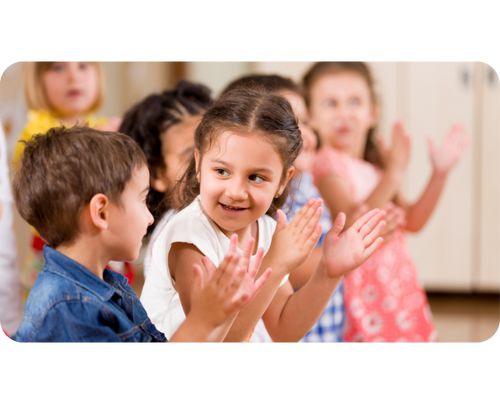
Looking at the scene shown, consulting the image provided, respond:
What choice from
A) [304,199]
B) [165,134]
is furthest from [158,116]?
[304,199]

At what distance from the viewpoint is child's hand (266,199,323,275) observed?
56 cm

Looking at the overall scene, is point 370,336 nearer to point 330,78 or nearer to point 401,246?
point 401,246

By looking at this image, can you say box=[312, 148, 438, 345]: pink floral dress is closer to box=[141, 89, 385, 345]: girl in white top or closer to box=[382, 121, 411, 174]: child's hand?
box=[382, 121, 411, 174]: child's hand

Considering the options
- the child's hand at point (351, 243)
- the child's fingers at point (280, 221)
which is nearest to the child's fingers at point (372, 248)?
the child's hand at point (351, 243)

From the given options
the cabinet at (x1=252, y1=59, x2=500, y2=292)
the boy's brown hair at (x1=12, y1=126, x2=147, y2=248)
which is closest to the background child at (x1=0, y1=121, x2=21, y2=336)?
the boy's brown hair at (x1=12, y1=126, x2=147, y2=248)

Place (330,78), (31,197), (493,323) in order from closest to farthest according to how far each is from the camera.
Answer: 1. (31,197)
2. (493,323)
3. (330,78)

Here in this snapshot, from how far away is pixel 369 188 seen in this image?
3.37 ft

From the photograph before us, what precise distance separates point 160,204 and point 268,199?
0.14 meters

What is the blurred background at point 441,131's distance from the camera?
2.45ft

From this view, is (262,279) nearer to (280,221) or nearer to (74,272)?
(280,221)

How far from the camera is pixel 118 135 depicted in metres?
0.55

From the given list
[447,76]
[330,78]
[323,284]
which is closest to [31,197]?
[323,284]

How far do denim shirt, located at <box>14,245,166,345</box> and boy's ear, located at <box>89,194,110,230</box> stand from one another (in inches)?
2.0

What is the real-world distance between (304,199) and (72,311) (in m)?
0.41
